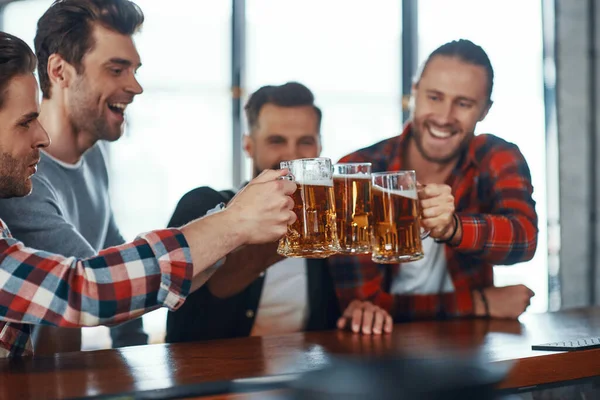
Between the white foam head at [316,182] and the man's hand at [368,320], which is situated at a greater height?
the white foam head at [316,182]

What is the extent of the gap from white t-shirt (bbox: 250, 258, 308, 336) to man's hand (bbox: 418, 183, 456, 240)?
576 millimetres

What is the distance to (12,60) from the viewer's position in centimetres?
161

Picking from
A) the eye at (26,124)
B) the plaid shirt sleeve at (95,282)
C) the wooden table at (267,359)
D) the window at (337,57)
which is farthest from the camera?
the window at (337,57)

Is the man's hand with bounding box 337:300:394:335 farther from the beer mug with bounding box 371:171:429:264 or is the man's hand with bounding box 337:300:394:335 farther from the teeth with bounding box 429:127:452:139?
the teeth with bounding box 429:127:452:139

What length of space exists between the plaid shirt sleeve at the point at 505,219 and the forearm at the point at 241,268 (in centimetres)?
49

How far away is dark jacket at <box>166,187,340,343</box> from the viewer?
2.21 meters

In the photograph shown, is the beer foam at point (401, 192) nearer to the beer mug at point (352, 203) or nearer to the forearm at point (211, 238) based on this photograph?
the beer mug at point (352, 203)

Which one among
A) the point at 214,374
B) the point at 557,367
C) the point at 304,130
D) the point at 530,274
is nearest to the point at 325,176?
the point at 214,374

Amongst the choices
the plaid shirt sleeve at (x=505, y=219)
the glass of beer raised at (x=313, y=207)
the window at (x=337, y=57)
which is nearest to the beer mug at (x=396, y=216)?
the glass of beer raised at (x=313, y=207)

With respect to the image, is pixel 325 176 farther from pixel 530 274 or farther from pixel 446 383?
pixel 530 274

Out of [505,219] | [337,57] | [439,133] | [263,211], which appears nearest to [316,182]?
[263,211]

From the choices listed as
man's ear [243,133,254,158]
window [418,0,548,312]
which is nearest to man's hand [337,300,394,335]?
man's ear [243,133,254,158]

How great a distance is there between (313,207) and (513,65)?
149 inches

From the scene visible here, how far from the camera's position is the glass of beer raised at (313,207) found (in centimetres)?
160
